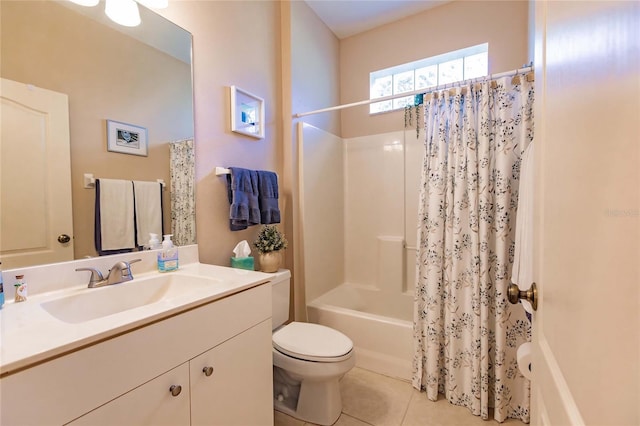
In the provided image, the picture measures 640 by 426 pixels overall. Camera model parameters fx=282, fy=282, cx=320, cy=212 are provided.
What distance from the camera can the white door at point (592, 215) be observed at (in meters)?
0.30

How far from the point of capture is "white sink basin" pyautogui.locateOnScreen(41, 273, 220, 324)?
954 mm

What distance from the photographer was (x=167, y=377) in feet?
2.73

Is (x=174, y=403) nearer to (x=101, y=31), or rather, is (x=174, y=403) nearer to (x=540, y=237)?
(x=540, y=237)

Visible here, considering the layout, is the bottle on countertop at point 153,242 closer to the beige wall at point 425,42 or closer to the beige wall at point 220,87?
the beige wall at point 220,87

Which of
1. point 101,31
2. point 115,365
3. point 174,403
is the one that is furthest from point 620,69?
point 101,31

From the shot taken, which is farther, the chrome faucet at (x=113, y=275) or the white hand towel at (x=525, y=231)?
the white hand towel at (x=525, y=231)

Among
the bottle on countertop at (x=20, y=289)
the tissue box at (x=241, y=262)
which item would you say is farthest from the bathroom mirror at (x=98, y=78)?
the tissue box at (x=241, y=262)

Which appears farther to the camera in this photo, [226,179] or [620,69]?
[226,179]

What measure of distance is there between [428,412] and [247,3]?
8.96 feet

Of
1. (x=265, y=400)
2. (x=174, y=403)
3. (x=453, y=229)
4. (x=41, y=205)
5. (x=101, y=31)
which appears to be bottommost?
(x=265, y=400)

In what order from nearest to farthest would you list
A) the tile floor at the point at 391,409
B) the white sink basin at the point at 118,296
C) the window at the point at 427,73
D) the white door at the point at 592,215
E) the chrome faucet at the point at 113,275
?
the white door at the point at 592,215
the white sink basin at the point at 118,296
the chrome faucet at the point at 113,275
the tile floor at the point at 391,409
the window at the point at 427,73

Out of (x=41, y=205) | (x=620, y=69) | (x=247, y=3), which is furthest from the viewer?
(x=247, y=3)

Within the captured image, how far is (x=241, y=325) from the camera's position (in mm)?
1071

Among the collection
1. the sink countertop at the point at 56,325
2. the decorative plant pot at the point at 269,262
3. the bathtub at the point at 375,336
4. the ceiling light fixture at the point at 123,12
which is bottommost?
the bathtub at the point at 375,336
